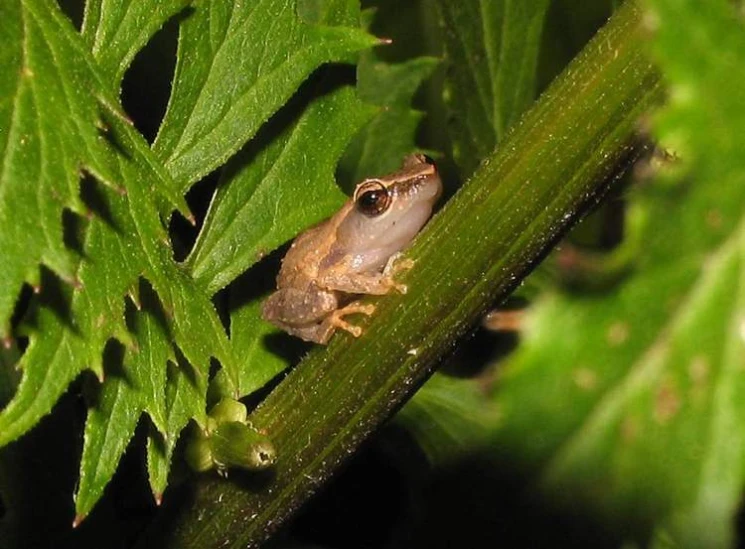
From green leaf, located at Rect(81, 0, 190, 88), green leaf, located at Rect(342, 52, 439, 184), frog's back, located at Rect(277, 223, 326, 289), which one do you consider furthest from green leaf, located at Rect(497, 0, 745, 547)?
frog's back, located at Rect(277, 223, 326, 289)

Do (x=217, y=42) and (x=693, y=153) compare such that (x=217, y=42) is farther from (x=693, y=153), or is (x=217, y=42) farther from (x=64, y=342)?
(x=693, y=153)

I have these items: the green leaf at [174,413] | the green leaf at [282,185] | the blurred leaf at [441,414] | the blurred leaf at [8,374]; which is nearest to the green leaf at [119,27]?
the green leaf at [282,185]

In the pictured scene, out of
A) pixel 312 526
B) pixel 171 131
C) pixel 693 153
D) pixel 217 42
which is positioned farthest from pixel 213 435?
pixel 693 153

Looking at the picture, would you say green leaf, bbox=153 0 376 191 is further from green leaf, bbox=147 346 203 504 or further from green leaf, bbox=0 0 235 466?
green leaf, bbox=147 346 203 504

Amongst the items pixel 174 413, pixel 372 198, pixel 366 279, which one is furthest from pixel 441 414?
pixel 174 413

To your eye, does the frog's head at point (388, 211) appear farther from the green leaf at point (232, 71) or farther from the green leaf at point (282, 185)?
the green leaf at point (232, 71)

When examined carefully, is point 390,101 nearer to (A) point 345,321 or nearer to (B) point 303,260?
(B) point 303,260
